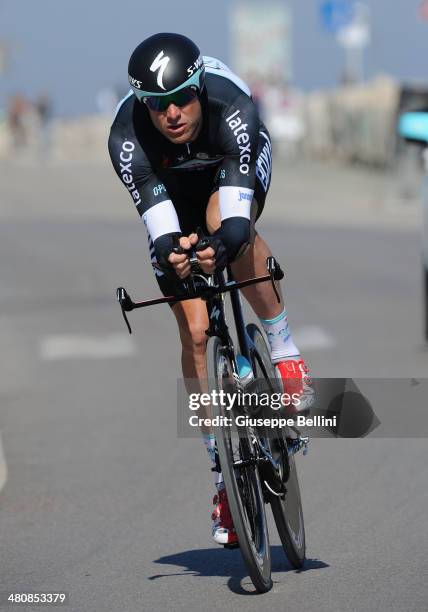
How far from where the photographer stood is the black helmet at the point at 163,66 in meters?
6.25

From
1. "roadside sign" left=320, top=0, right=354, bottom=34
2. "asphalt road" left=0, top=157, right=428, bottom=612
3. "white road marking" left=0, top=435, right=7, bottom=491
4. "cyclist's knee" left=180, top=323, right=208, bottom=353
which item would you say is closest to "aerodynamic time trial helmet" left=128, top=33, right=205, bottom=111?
"cyclist's knee" left=180, top=323, right=208, bottom=353

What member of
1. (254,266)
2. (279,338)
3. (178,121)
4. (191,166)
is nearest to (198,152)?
(191,166)

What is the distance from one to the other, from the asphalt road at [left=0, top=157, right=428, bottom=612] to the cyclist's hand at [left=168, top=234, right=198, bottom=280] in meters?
1.26

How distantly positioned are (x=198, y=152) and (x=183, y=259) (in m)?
0.47

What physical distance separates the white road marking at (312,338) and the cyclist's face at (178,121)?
8082mm

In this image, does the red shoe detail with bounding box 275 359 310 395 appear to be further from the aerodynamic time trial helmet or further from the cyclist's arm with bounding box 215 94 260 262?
the aerodynamic time trial helmet

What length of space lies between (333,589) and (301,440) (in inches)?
26.1

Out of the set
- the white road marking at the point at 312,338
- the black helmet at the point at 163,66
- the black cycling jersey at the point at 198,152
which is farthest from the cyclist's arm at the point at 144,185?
the white road marking at the point at 312,338

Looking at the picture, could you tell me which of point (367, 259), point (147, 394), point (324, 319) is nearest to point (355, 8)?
point (367, 259)

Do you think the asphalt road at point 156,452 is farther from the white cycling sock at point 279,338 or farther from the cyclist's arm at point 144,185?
the cyclist's arm at point 144,185

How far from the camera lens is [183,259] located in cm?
633

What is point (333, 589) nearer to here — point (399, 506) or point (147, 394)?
point (399, 506)

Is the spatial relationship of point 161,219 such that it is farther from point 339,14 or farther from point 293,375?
point 339,14

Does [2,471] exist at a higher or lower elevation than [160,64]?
lower
